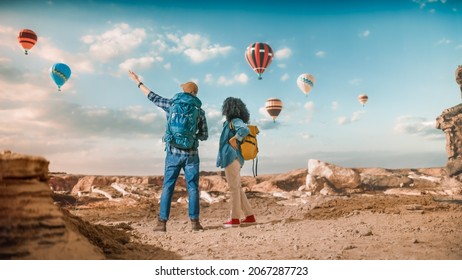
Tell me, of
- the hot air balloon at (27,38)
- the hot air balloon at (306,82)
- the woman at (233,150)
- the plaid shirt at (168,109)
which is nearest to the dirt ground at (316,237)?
the woman at (233,150)

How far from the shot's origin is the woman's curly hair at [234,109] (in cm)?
504

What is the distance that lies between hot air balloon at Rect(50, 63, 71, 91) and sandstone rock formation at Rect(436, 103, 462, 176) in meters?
14.8

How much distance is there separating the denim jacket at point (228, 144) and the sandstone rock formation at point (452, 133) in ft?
42.6

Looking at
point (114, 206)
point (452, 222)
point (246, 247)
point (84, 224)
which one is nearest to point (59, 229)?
point (84, 224)

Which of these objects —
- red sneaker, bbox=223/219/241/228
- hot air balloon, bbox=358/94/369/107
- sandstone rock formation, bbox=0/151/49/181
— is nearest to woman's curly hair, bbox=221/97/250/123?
red sneaker, bbox=223/219/241/228

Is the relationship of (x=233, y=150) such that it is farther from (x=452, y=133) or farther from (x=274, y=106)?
(x=452, y=133)

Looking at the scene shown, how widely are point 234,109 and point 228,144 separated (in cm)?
49

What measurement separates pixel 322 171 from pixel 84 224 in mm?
9231

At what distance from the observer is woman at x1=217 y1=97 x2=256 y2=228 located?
Answer: 4977 millimetres

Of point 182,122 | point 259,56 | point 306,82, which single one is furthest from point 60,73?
point 306,82

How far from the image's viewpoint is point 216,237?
4.20m

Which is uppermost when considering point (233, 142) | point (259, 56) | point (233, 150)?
point (259, 56)

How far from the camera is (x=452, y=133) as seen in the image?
1517 cm

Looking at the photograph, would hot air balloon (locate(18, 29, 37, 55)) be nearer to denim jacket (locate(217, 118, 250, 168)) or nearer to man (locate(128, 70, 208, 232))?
man (locate(128, 70, 208, 232))
